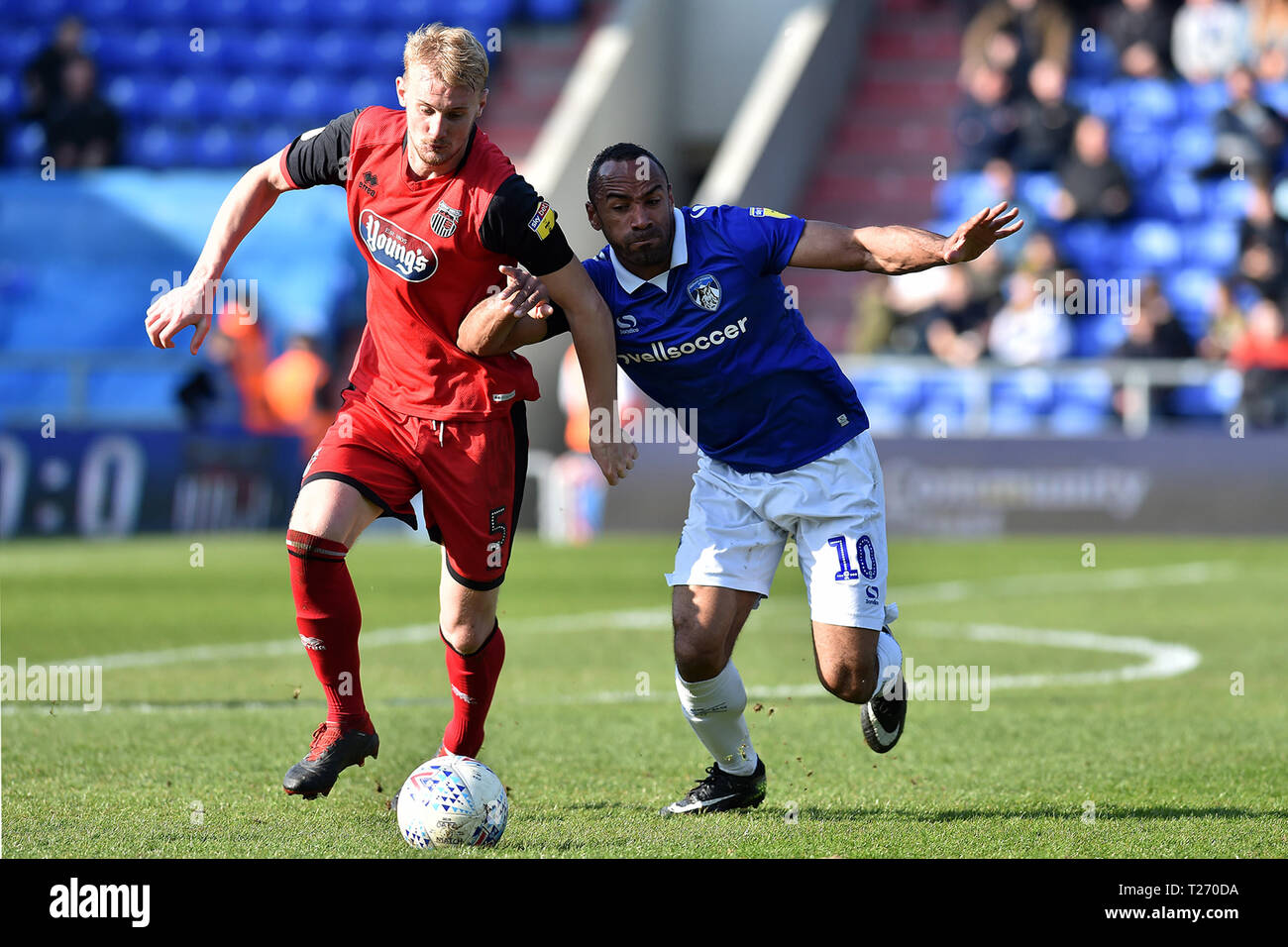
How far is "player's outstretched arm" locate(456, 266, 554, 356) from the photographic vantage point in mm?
5227

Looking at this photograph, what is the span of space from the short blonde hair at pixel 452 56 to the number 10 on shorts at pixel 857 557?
1.81 meters

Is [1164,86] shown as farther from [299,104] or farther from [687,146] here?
[299,104]

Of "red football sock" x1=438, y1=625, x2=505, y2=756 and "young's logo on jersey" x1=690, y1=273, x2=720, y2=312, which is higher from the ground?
"young's logo on jersey" x1=690, y1=273, x2=720, y2=312

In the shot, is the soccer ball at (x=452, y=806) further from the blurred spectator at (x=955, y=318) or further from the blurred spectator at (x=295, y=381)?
the blurred spectator at (x=955, y=318)

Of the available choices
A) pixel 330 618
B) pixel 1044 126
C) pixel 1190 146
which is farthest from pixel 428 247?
pixel 1190 146

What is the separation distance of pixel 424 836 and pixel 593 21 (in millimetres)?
20966

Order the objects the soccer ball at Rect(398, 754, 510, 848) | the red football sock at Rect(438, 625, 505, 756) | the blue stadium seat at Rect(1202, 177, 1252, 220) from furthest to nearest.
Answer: the blue stadium seat at Rect(1202, 177, 1252, 220), the red football sock at Rect(438, 625, 505, 756), the soccer ball at Rect(398, 754, 510, 848)

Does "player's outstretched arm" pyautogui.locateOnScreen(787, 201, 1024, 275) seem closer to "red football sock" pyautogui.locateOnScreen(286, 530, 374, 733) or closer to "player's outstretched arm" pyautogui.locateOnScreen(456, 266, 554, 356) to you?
"player's outstretched arm" pyautogui.locateOnScreen(456, 266, 554, 356)

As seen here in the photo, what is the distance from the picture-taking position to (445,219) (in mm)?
5395

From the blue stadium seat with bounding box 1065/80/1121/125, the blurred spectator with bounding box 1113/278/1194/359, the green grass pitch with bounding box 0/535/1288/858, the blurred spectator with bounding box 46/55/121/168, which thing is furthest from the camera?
the blurred spectator with bounding box 46/55/121/168

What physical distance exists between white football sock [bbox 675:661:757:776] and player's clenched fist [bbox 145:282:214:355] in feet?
6.11

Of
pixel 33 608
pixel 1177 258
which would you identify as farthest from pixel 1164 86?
pixel 33 608

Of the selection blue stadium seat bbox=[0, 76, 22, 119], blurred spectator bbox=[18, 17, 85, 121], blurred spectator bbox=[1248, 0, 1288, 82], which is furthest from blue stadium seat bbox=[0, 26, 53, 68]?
blurred spectator bbox=[1248, 0, 1288, 82]

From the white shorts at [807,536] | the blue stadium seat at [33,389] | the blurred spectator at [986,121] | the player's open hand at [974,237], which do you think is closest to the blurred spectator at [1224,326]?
the blurred spectator at [986,121]
